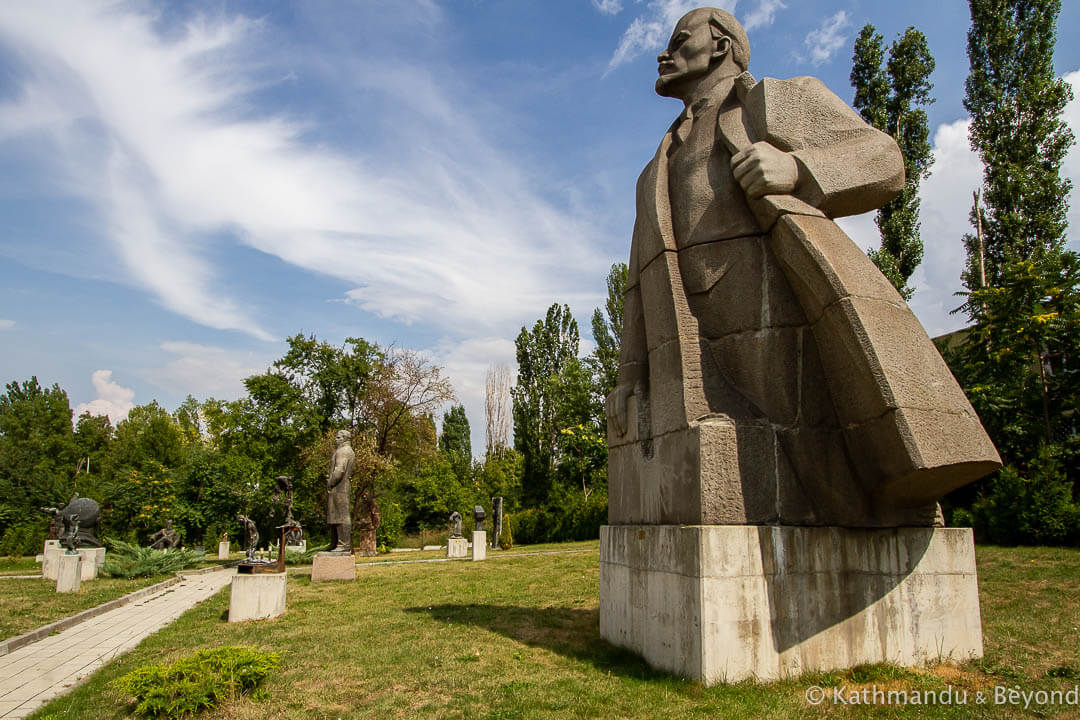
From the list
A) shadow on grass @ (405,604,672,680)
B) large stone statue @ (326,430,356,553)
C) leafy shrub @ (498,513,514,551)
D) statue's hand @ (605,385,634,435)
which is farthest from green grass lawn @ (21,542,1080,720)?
leafy shrub @ (498,513,514,551)

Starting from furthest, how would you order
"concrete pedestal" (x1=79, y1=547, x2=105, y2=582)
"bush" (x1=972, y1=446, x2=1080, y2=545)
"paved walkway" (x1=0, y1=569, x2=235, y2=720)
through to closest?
"concrete pedestal" (x1=79, y1=547, x2=105, y2=582)
"bush" (x1=972, y1=446, x2=1080, y2=545)
"paved walkway" (x1=0, y1=569, x2=235, y2=720)

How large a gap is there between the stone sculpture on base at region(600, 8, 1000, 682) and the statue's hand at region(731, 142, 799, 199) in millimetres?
14

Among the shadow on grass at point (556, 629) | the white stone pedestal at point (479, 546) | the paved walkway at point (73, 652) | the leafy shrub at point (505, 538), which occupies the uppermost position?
the shadow on grass at point (556, 629)

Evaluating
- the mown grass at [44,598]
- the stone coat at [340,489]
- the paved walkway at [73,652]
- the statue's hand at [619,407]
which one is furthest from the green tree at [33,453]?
the statue's hand at [619,407]

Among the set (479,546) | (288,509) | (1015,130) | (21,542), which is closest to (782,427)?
(288,509)

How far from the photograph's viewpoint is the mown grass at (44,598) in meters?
8.93

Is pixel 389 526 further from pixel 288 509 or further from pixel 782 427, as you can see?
pixel 782 427

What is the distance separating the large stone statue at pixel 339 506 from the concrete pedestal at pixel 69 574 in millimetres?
4795

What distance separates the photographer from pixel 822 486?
4691 mm

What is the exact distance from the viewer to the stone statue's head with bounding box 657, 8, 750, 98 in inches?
231

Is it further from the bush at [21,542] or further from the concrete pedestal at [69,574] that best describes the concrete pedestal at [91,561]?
the bush at [21,542]

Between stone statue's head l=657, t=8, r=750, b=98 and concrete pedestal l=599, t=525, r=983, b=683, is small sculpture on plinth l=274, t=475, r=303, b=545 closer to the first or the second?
concrete pedestal l=599, t=525, r=983, b=683

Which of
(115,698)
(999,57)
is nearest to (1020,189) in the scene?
(999,57)

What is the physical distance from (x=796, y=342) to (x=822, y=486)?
103 centimetres
